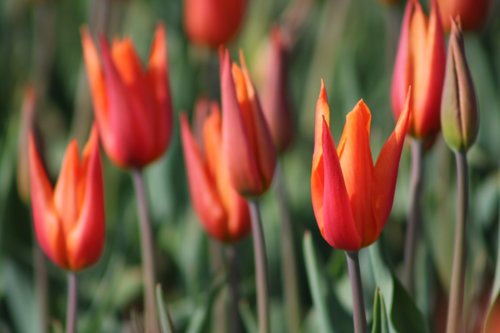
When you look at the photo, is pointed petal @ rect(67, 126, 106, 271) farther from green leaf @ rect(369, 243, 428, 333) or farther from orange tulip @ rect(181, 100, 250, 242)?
green leaf @ rect(369, 243, 428, 333)

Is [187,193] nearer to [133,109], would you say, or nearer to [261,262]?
[133,109]

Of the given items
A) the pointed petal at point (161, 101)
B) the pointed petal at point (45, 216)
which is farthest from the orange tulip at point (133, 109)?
the pointed petal at point (45, 216)

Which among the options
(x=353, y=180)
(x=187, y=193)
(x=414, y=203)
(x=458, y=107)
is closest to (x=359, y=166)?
(x=353, y=180)

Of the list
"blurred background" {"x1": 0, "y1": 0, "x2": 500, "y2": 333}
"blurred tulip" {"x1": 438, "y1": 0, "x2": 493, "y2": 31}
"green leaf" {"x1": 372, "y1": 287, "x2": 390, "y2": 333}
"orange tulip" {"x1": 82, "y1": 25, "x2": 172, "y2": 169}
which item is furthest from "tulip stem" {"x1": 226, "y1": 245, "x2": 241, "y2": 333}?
"blurred tulip" {"x1": 438, "y1": 0, "x2": 493, "y2": 31}

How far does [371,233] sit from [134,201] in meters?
0.87

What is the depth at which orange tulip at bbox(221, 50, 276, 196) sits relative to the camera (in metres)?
0.96

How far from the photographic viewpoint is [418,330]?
102 centimetres

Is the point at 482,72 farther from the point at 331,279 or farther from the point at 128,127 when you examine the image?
the point at 128,127

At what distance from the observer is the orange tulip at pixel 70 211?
3.35 feet

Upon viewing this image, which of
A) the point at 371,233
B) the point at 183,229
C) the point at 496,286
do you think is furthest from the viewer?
the point at 183,229

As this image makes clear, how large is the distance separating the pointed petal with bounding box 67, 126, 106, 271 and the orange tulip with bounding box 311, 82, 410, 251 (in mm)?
262

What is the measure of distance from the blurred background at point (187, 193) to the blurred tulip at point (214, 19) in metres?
0.08

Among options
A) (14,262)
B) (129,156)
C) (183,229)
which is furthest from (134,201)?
(129,156)

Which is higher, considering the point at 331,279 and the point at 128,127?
the point at 128,127
